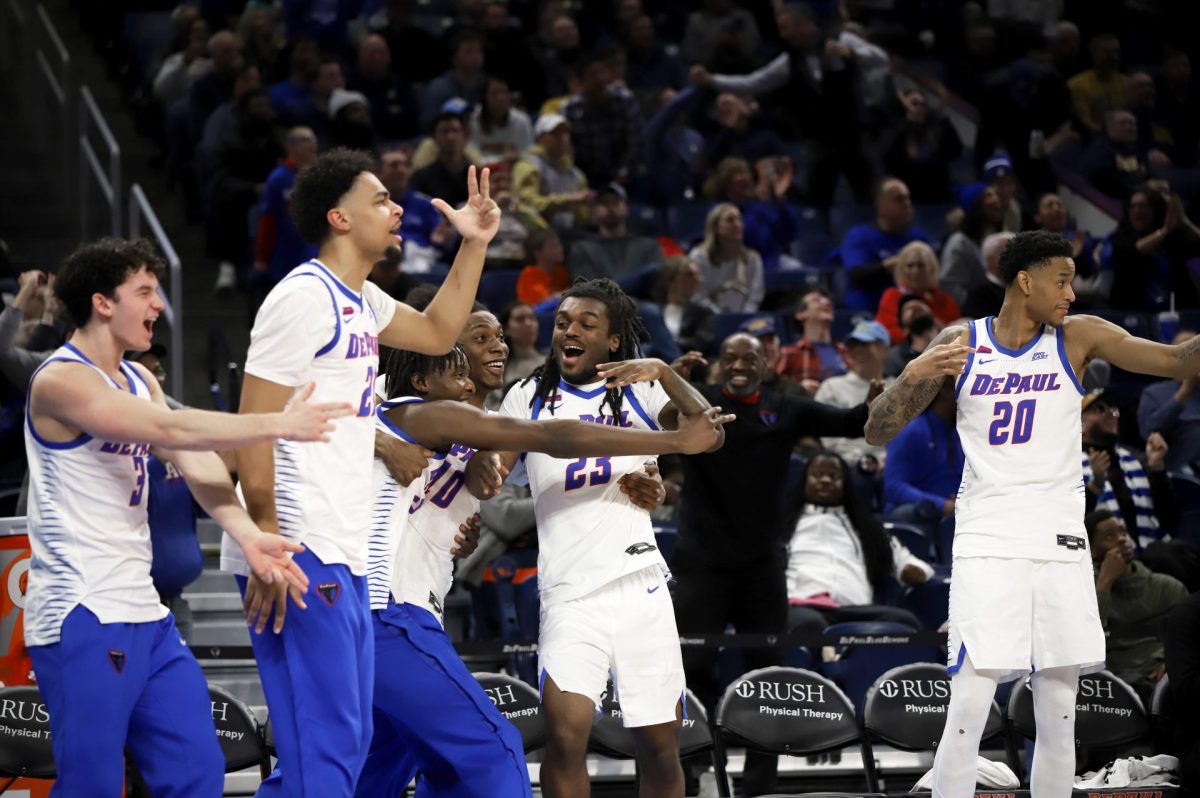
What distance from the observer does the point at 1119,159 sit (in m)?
14.8

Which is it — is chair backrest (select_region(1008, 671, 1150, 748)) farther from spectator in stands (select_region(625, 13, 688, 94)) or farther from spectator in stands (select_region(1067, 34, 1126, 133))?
spectator in stands (select_region(1067, 34, 1126, 133))

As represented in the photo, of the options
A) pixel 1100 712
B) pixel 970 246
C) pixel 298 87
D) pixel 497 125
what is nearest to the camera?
pixel 1100 712

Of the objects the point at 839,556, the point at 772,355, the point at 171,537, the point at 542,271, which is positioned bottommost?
the point at 839,556

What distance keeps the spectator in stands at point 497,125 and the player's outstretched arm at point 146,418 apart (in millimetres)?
8230

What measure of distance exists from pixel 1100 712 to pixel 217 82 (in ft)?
27.6

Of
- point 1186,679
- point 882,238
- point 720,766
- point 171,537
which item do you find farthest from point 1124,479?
point 171,537

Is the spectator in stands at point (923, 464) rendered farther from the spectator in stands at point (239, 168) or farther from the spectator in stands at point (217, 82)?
the spectator in stands at point (217, 82)

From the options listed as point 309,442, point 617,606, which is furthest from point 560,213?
point 309,442

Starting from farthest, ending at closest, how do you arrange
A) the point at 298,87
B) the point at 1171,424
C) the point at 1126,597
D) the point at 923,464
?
1. the point at 298,87
2. the point at 1171,424
3. the point at 923,464
4. the point at 1126,597

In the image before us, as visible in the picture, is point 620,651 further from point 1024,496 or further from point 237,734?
point 237,734

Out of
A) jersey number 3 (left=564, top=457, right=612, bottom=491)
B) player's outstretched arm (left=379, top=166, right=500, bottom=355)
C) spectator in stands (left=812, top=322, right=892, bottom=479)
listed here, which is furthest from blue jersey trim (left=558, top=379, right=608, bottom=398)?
spectator in stands (left=812, top=322, right=892, bottom=479)

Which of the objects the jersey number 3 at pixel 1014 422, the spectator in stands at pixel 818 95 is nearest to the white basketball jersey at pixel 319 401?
the jersey number 3 at pixel 1014 422

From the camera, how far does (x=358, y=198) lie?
4.95 metres

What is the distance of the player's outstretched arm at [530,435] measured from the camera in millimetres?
5355
